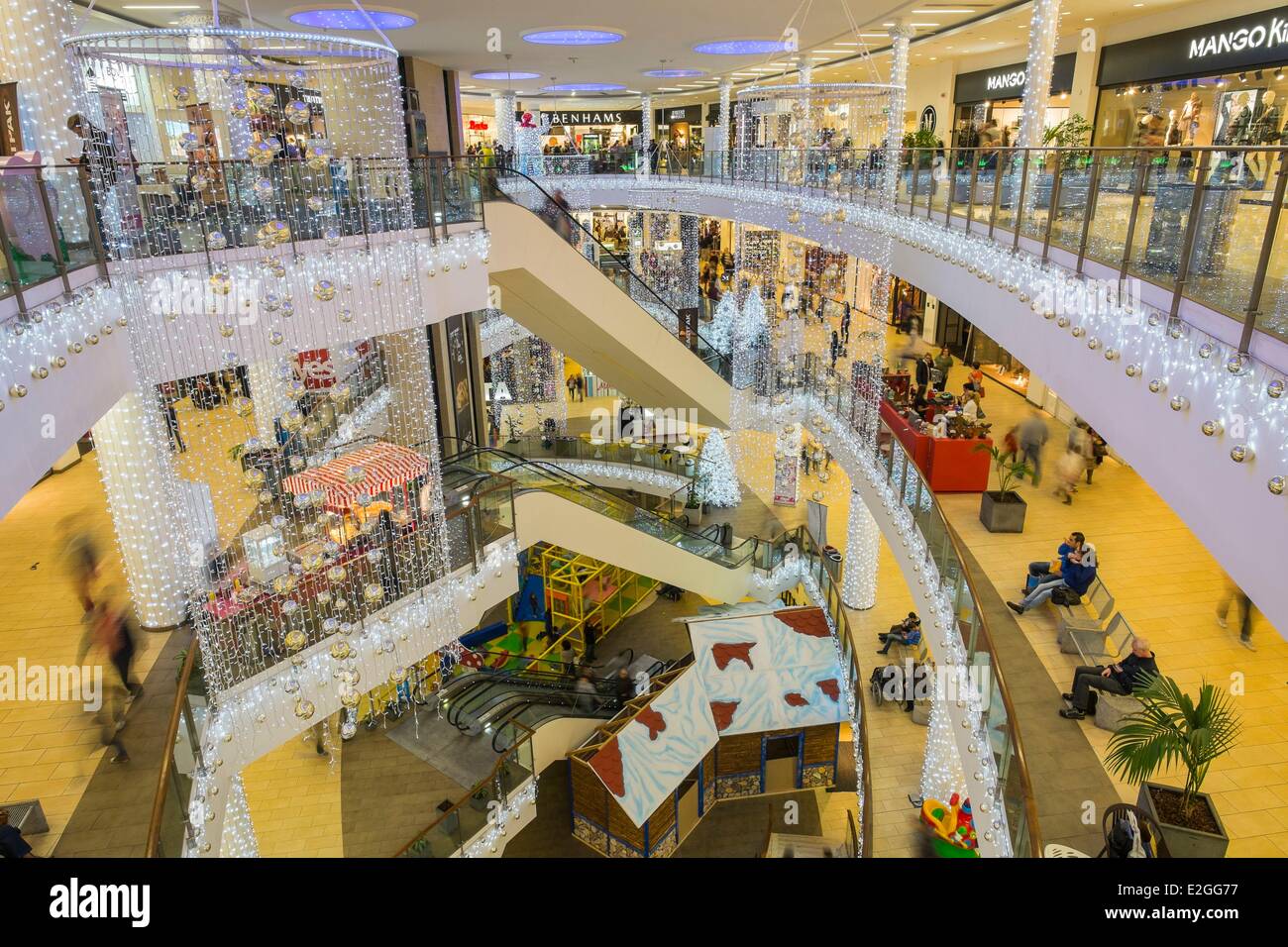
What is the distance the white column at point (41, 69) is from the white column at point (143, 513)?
191 cm

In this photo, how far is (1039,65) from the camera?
28.0 ft

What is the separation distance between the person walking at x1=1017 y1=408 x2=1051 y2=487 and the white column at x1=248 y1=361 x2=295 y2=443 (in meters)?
10.3

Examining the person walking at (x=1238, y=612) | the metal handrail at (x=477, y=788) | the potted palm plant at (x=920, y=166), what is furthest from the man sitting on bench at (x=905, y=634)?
the potted palm plant at (x=920, y=166)

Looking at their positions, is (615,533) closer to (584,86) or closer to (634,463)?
(634,463)

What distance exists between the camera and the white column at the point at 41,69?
5656 mm

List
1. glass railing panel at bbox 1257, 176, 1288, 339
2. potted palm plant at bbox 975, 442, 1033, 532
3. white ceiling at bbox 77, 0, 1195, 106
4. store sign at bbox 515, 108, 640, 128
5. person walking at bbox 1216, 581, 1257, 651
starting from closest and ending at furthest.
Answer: glass railing panel at bbox 1257, 176, 1288, 339, person walking at bbox 1216, 581, 1257, 651, white ceiling at bbox 77, 0, 1195, 106, potted palm plant at bbox 975, 442, 1033, 532, store sign at bbox 515, 108, 640, 128

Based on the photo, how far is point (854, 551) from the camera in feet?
41.9

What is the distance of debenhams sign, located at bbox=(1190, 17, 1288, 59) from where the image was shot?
328 inches

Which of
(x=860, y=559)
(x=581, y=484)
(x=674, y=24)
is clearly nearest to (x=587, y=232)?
(x=674, y=24)

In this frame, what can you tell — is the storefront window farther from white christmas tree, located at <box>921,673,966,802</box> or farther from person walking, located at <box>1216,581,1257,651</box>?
white christmas tree, located at <box>921,673,966,802</box>

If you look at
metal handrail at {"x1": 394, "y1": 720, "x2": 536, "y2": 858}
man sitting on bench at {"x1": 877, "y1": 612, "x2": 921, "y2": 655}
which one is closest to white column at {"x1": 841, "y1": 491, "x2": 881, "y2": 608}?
man sitting on bench at {"x1": 877, "y1": 612, "x2": 921, "y2": 655}

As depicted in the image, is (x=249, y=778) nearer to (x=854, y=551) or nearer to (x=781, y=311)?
(x=854, y=551)

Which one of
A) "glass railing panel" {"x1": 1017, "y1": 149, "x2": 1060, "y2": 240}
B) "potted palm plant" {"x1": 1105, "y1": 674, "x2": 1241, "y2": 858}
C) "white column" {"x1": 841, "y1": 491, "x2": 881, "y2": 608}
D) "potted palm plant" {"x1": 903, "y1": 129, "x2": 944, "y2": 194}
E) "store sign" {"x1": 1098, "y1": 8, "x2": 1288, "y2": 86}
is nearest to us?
"potted palm plant" {"x1": 1105, "y1": 674, "x2": 1241, "y2": 858}

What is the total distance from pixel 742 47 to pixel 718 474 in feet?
24.7
